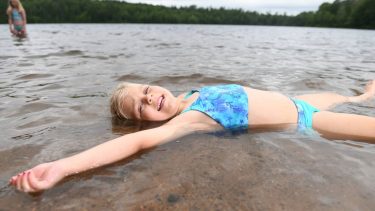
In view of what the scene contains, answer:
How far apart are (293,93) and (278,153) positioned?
9.61 feet

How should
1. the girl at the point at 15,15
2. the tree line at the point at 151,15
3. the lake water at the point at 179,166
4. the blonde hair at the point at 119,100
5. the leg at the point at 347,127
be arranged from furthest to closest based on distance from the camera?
1. the tree line at the point at 151,15
2. the girl at the point at 15,15
3. the blonde hair at the point at 119,100
4. the leg at the point at 347,127
5. the lake water at the point at 179,166

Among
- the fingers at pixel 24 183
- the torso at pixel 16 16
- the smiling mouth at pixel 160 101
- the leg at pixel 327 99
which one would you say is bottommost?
the torso at pixel 16 16

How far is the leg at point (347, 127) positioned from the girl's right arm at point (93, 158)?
150 cm

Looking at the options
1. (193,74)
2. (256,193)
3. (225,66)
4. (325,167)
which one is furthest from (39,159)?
(225,66)

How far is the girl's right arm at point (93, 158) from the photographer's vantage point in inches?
88.9

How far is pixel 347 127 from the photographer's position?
345 centimetres

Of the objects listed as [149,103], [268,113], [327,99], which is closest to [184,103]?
[149,103]

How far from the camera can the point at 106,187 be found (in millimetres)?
2381

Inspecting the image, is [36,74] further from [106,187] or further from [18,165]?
[106,187]

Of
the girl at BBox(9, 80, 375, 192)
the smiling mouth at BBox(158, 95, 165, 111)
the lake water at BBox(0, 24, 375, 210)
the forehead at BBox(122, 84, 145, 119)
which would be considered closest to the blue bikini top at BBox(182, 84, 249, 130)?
the girl at BBox(9, 80, 375, 192)

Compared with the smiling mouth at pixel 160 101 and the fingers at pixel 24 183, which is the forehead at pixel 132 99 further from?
the fingers at pixel 24 183

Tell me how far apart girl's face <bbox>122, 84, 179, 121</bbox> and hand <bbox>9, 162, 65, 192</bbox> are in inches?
57.6

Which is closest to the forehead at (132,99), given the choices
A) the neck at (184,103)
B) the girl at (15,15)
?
the neck at (184,103)

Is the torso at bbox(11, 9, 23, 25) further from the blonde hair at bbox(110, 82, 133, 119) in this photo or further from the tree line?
the tree line
